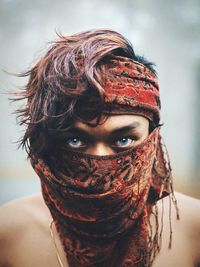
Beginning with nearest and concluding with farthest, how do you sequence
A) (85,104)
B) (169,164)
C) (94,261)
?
(85,104), (94,261), (169,164)

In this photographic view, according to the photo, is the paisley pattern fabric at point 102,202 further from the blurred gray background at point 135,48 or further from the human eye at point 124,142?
the blurred gray background at point 135,48

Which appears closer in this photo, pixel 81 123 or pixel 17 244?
pixel 81 123

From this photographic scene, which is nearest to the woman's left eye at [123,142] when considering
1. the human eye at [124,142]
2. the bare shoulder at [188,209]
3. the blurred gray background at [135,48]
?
the human eye at [124,142]

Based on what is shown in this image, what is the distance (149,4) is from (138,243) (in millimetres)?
884

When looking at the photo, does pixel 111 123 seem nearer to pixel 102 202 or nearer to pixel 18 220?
pixel 102 202

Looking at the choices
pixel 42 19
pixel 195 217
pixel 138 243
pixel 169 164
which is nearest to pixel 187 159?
pixel 169 164

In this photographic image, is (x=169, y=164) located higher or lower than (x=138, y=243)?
higher

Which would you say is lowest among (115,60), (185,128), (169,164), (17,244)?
(17,244)

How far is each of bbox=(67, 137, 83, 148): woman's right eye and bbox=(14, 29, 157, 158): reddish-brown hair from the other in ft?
0.14

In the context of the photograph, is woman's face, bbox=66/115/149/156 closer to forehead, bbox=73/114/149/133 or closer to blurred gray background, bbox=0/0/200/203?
forehead, bbox=73/114/149/133

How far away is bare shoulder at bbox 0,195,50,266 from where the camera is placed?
167cm

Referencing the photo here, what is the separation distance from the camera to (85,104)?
4.84 ft

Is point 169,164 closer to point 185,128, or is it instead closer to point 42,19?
point 185,128

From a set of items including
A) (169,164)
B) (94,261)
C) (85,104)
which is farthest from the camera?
(169,164)
